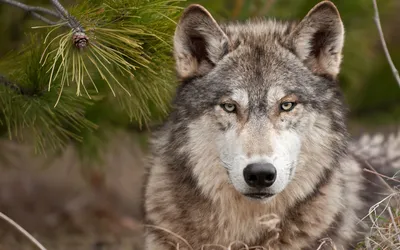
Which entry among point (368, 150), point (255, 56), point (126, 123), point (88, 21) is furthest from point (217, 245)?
point (126, 123)

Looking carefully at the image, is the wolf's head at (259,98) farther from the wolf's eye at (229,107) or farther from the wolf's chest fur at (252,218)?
the wolf's chest fur at (252,218)

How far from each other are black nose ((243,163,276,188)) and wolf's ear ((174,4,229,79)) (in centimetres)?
83

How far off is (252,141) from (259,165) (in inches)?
6.6

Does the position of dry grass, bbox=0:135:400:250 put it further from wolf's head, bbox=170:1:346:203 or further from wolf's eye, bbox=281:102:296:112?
wolf's eye, bbox=281:102:296:112

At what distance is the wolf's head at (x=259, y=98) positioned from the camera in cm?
421

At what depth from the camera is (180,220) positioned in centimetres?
464

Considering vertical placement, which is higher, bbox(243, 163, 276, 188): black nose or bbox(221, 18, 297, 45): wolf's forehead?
bbox(221, 18, 297, 45): wolf's forehead

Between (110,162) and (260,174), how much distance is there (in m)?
6.10

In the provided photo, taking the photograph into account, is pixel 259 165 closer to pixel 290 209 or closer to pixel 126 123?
pixel 290 209

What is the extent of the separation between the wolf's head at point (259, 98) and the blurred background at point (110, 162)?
57.7 inches

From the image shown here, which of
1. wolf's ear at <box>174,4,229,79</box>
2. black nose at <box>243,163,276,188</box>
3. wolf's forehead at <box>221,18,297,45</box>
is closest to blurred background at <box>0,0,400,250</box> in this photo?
wolf's forehead at <box>221,18,297,45</box>

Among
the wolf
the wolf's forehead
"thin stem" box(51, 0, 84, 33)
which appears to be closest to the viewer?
"thin stem" box(51, 0, 84, 33)

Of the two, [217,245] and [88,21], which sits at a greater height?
[88,21]

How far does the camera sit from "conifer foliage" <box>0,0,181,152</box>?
422cm
